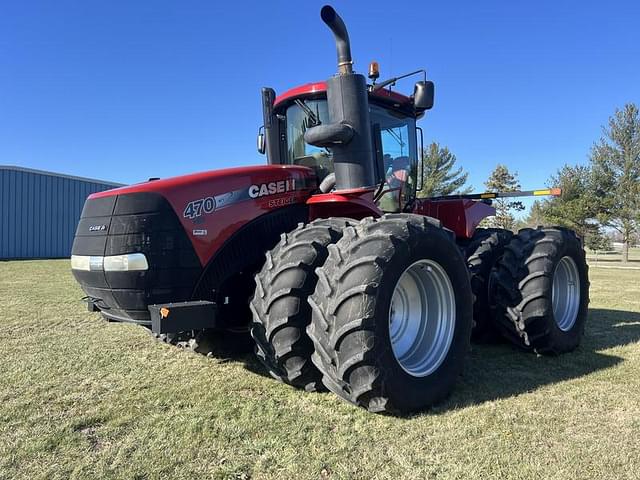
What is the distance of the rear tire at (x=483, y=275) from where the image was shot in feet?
17.0

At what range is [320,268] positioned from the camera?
3.26 metres

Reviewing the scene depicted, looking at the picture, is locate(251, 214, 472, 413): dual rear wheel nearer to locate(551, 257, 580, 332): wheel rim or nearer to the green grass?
locate(551, 257, 580, 332): wheel rim

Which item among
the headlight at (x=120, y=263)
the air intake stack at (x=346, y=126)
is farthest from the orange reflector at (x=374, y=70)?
the headlight at (x=120, y=263)

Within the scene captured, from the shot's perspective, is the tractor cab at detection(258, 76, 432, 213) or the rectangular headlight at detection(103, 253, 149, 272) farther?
the tractor cab at detection(258, 76, 432, 213)

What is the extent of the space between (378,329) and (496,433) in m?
0.93

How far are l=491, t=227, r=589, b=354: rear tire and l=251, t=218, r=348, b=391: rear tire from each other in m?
2.27

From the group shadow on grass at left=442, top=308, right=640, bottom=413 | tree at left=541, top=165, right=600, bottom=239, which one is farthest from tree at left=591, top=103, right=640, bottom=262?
shadow on grass at left=442, top=308, right=640, bottom=413

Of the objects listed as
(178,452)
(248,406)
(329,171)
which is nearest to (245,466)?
(178,452)

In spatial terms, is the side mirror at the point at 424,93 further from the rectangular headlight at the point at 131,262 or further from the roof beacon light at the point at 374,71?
the rectangular headlight at the point at 131,262

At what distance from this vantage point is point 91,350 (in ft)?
16.9

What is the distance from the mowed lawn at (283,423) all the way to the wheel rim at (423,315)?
1.32ft

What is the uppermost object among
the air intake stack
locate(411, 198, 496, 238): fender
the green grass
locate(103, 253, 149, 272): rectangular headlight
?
the air intake stack

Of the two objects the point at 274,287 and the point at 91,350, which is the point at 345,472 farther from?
the point at 91,350

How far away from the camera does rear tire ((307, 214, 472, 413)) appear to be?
307cm
